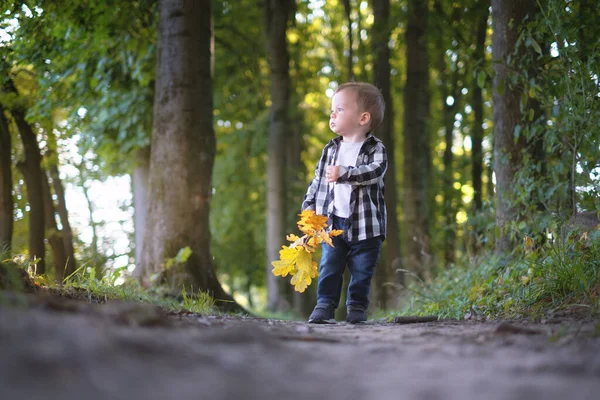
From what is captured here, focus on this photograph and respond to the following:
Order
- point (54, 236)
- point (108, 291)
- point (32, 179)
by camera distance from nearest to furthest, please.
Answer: point (108, 291)
point (32, 179)
point (54, 236)

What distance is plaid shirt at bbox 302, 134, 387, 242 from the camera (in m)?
4.96

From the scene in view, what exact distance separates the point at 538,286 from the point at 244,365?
10.6ft

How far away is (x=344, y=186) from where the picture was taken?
5.21 meters

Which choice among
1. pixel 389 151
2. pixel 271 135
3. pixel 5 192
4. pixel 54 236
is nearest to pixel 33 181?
pixel 5 192

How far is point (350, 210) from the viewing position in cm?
514

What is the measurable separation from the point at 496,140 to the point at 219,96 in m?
9.47

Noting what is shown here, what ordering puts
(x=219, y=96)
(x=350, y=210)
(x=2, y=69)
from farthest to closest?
(x=219, y=96) < (x=2, y=69) < (x=350, y=210)

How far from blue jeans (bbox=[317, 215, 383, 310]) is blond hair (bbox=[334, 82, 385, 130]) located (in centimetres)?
95

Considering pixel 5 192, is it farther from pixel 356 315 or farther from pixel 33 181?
pixel 356 315

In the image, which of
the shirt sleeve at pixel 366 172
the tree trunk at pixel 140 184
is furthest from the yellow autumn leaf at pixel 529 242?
the tree trunk at pixel 140 184

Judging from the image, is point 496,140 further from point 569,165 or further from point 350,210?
point 350,210

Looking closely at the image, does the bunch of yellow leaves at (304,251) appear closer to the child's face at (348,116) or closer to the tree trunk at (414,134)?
the child's face at (348,116)

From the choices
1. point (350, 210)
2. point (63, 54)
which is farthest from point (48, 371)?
point (63, 54)

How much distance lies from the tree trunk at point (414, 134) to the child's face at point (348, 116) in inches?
238
